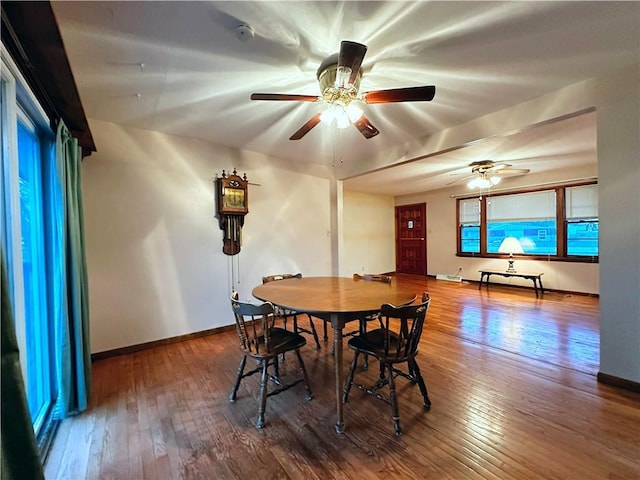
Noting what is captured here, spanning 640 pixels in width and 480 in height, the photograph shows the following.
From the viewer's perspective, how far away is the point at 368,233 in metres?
7.68

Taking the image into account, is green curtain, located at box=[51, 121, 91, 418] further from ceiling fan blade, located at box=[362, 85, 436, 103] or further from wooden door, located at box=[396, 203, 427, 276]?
wooden door, located at box=[396, 203, 427, 276]

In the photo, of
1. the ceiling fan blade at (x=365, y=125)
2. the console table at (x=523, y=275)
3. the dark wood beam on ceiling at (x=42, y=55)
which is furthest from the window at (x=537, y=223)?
the dark wood beam on ceiling at (x=42, y=55)

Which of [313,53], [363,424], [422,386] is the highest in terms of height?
[313,53]

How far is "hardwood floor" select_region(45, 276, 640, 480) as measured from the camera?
1506 mm

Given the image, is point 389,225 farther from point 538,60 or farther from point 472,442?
point 472,442

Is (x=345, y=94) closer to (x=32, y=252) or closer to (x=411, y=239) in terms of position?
(x=32, y=252)

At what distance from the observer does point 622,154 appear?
2.20 metres

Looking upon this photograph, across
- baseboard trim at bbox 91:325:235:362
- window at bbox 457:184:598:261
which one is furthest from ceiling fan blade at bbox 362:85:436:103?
window at bbox 457:184:598:261

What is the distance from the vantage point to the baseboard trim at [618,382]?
84.8 inches

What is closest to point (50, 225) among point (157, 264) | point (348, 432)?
point (157, 264)

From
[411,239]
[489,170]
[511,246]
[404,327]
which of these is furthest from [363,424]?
[411,239]

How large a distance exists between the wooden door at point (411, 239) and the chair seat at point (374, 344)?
6.16m

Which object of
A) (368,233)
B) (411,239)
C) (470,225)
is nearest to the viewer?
(470,225)

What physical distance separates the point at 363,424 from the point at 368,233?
6.11 meters
